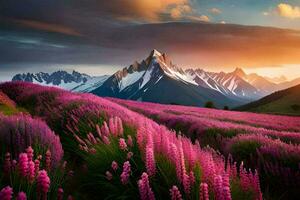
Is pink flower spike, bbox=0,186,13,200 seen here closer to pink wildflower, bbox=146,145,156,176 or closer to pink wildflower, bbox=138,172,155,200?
pink wildflower, bbox=138,172,155,200

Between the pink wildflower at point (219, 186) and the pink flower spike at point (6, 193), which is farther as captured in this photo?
the pink wildflower at point (219, 186)

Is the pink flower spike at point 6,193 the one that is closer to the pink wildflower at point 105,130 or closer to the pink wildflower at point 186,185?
the pink wildflower at point 186,185

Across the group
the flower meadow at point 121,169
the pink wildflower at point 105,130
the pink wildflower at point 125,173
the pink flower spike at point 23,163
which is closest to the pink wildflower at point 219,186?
the flower meadow at point 121,169

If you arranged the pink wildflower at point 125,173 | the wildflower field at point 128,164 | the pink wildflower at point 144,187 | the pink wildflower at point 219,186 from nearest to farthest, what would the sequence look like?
the pink wildflower at point 219,186 < the pink wildflower at point 144,187 < the wildflower field at point 128,164 < the pink wildflower at point 125,173

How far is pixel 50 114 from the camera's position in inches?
487

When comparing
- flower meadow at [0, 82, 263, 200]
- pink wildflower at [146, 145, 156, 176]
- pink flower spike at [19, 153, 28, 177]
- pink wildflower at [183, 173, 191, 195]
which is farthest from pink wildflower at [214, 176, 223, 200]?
pink flower spike at [19, 153, 28, 177]

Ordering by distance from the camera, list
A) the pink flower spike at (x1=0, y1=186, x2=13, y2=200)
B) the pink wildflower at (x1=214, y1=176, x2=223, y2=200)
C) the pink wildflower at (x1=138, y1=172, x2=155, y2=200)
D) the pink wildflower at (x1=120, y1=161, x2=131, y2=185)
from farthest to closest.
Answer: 1. the pink wildflower at (x1=120, y1=161, x2=131, y2=185)
2. the pink wildflower at (x1=138, y1=172, x2=155, y2=200)
3. the pink wildflower at (x1=214, y1=176, x2=223, y2=200)
4. the pink flower spike at (x1=0, y1=186, x2=13, y2=200)

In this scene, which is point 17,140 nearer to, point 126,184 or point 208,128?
point 126,184

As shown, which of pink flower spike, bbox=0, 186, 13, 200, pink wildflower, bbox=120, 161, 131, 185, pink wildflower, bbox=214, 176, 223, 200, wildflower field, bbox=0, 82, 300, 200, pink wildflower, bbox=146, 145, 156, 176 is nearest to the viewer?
pink flower spike, bbox=0, 186, 13, 200

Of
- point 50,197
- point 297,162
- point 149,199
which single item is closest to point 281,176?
point 297,162

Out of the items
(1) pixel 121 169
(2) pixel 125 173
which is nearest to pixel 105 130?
(1) pixel 121 169

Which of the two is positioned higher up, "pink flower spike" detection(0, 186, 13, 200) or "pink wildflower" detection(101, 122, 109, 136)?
"pink flower spike" detection(0, 186, 13, 200)

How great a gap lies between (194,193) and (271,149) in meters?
6.32

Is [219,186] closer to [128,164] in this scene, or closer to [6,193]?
[128,164]
